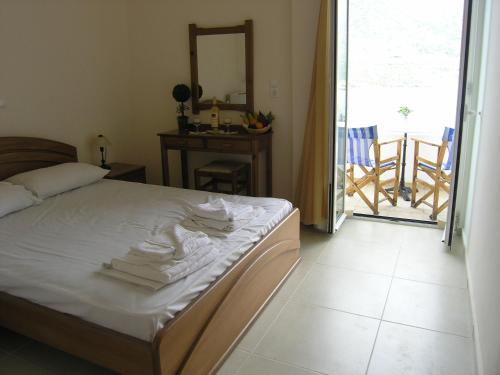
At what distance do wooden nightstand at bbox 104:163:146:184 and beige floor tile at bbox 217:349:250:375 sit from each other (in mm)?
2146

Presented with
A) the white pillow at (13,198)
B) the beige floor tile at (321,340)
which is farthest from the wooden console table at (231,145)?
the beige floor tile at (321,340)

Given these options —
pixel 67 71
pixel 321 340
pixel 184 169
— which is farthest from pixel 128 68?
pixel 321 340

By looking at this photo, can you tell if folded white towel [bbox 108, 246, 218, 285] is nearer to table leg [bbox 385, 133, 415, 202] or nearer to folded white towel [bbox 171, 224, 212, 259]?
folded white towel [bbox 171, 224, 212, 259]

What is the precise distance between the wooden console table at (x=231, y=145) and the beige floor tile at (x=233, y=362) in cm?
185

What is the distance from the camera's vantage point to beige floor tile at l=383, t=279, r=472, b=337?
7.52 feet

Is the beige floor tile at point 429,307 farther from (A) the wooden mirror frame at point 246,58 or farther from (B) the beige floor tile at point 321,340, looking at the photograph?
(A) the wooden mirror frame at point 246,58

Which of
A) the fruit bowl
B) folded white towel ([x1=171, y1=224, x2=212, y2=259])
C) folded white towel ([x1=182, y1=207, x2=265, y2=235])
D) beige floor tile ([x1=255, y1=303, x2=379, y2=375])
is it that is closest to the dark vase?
the fruit bowl

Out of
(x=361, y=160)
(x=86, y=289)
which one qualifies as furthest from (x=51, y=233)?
(x=361, y=160)

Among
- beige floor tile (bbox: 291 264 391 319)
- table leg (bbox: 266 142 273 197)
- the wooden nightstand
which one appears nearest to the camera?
beige floor tile (bbox: 291 264 391 319)

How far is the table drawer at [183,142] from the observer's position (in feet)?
12.4

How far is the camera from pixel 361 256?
3.15 m

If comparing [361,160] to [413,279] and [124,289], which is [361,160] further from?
[124,289]

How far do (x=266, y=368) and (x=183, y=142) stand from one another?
92.2 inches

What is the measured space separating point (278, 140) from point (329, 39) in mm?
Answer: 1029
